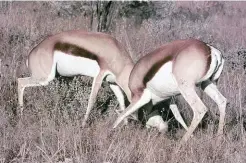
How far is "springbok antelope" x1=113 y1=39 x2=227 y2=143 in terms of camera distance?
5.05 m

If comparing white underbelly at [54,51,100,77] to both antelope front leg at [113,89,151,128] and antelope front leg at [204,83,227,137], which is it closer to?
antelope front leg at [113,89,151,128]

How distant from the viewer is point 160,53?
5273 millimetres

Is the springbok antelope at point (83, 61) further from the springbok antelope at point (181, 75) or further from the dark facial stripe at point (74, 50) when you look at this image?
the springbok antelope at point (181, 75)

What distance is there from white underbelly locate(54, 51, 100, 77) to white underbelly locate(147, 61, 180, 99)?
3.20ft

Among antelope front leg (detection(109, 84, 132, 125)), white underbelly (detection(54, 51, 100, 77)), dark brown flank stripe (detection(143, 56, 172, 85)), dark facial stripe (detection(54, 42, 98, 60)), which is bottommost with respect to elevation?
antelope front leg (detection(109, 84, 132, 125))

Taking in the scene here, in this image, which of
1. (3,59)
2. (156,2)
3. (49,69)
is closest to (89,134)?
(49,69)

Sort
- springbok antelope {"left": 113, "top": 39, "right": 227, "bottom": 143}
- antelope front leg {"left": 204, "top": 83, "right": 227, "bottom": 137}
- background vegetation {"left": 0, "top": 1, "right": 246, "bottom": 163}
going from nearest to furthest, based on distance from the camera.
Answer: background vegetation {"left": 0, "top": 1, "right": 246, "bottom": 163}
springbok antelope {"left": 113, "top": 39, "right": 227, "bottom": 143}
antelope front leg {"left": 204, "top": 83, "right": 227, "bottom": 137}

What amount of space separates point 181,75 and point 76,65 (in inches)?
64.3

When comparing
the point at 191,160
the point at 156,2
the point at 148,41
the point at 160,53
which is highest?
the point at 160,53

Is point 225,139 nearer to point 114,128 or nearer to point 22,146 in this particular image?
point 114,128

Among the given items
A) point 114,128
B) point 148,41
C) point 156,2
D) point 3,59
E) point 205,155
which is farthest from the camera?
point 156,2

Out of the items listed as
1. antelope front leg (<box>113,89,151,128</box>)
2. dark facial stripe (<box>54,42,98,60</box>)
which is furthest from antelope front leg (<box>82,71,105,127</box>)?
antelope front leg (<box>113,89,151,128</box>)

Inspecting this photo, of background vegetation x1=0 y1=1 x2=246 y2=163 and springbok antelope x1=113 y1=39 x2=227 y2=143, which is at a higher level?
springbok antelope x1=113 y1=39 x2=227 y2=143

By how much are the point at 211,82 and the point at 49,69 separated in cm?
203
